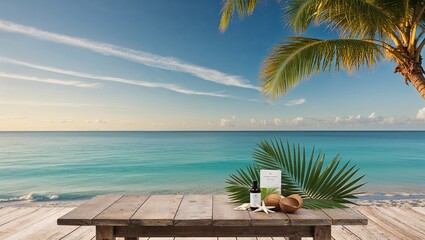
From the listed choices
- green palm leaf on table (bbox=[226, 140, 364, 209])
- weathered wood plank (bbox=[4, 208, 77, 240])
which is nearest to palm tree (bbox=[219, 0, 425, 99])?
green palm leaf on table (bbox=[226, 140, 364, 209])

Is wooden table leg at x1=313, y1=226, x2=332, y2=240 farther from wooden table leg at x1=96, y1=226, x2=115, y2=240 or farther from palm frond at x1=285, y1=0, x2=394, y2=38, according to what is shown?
palm frond at x1=285, y1=0, x2=394, y2=38

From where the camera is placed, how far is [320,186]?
2105 mm

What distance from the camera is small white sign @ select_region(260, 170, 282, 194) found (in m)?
1.93

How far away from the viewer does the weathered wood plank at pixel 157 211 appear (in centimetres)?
172

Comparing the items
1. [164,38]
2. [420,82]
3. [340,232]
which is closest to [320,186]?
[340,232]

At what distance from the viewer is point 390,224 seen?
3.58 m

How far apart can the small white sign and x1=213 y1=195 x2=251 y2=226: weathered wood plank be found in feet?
0.66

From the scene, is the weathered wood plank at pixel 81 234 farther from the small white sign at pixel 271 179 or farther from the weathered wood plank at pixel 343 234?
the weathered wood plank at pixel 343 234

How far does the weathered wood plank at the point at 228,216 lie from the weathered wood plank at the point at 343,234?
1.61 meters

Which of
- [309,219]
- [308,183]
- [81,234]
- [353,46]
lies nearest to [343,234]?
[308,183]

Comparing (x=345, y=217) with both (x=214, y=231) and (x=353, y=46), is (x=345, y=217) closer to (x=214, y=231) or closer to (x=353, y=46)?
(x=214, y=231)

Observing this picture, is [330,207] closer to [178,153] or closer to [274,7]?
[178,153]

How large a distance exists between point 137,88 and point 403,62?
94.5 ft

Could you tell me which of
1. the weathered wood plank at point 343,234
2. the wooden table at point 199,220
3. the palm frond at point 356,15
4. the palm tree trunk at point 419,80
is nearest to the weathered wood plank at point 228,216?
the wooden table at point 199,220
